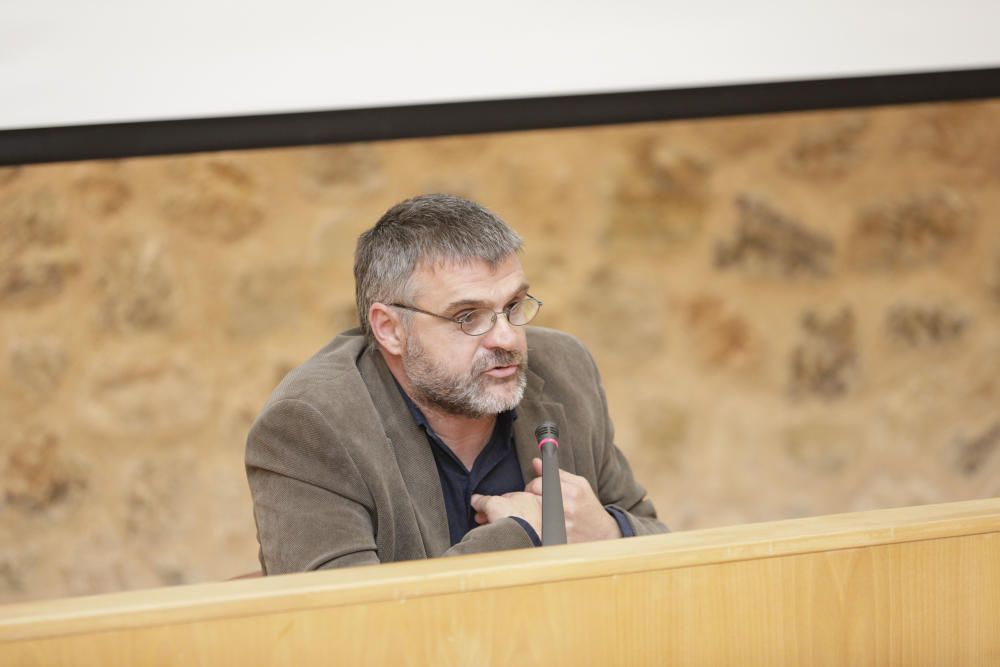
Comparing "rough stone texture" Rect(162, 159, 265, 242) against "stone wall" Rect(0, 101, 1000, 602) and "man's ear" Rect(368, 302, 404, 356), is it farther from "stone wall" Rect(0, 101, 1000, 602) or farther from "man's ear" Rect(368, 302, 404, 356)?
"man's ear" Rect(368, 302, 404, 356)

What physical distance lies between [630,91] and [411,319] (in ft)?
3.67

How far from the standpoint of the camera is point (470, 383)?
5.28 ft

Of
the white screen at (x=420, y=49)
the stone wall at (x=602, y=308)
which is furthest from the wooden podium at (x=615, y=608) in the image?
the stone wall at (x=602, y=308)

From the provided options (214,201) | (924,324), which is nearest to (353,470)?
(214,201)

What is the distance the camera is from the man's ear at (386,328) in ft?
5.47

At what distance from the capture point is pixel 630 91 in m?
2.46

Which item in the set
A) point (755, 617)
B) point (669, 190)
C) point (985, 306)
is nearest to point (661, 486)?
point (669, 190)

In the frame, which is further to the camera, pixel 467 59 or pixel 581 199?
pixel 581 199

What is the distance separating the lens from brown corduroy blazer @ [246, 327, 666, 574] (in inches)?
58.0

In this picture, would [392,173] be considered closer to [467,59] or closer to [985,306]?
[467,59]

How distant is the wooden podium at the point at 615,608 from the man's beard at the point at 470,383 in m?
0.55

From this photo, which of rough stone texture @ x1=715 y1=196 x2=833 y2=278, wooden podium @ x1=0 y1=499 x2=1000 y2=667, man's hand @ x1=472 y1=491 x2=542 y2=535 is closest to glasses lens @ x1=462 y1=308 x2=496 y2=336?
man's hand @ x1=472 y1=491 x2=542 y2=535

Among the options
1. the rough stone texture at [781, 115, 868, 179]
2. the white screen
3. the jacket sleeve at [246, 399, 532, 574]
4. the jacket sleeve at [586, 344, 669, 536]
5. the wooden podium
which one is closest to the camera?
the wooden podium

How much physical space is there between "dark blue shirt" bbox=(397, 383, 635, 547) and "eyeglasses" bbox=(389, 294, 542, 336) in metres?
0.18
